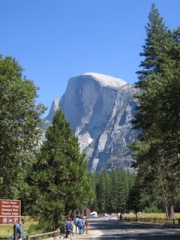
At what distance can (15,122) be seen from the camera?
80.9 feet

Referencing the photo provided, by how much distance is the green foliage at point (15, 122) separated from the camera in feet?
79.4

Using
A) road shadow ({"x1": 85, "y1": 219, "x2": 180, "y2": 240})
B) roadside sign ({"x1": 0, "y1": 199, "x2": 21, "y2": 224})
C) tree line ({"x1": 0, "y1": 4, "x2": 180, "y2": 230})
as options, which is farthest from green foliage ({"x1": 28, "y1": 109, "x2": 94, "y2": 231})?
roadside sign ({"x1": 0, "y1": 199, "x2": 21, "y2": 224})

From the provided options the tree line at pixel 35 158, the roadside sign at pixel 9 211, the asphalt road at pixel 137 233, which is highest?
the tree line at pixel 35 158

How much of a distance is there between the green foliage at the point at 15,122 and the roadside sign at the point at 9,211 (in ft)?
33.6

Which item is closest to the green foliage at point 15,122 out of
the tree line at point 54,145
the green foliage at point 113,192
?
the tree line at point 54,145

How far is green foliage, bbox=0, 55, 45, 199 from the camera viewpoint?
2420 centimetres

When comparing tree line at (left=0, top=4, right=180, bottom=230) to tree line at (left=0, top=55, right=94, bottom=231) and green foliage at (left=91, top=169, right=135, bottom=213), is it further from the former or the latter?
green foliage at (left=91, top=169, right=135, bottom=213)

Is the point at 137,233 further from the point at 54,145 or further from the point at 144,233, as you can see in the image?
the point at 54,145

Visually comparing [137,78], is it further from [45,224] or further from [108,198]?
[108,198]

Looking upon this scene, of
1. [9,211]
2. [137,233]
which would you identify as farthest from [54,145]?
[9,211]

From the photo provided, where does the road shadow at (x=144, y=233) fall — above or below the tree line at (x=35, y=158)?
below

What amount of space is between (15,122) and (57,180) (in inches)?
347

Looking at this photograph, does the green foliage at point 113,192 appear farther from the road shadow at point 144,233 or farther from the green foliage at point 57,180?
the green foliage at point 57,180

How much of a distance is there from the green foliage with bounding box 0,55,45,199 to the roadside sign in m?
10.2
